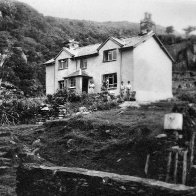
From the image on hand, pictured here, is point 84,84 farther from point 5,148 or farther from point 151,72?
point 5,148

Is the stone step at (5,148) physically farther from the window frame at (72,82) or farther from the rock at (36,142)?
the window frame at (72,82)

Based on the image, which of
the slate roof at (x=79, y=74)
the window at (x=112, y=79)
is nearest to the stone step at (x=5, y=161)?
the window at (x=112, y=79)

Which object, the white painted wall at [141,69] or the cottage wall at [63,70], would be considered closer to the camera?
the white painted wall at [141,69]

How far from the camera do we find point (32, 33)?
6519 centimetres

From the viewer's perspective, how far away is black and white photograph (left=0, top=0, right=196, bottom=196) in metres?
11.2

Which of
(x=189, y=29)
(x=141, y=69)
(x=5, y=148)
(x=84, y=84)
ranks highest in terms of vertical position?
(x=189, y=29)

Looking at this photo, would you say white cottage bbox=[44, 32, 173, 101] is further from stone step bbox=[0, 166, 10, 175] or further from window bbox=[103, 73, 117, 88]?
stone step bbox=[0, 166, 10, 175]

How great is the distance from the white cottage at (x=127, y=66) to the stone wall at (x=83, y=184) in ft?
68.4

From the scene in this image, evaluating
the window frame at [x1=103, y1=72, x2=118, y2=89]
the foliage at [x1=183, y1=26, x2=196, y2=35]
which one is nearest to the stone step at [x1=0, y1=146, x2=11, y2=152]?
the window frame at [x1=103, y1=72, x2=118, y2=89]

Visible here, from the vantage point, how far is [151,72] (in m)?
33.7

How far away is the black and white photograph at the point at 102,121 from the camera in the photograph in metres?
11.2

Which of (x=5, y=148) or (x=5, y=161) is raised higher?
(x=5, y=148)

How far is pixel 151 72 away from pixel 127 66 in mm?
2231

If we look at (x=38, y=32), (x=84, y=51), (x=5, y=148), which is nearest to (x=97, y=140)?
(x=5, y=148)
